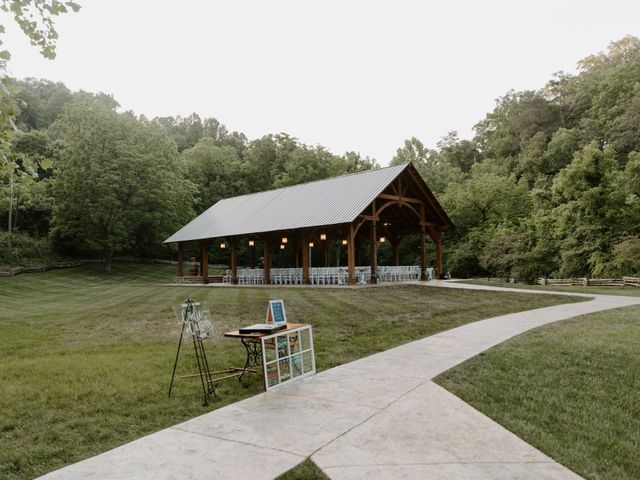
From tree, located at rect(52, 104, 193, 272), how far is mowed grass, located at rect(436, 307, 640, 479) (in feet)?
99.0

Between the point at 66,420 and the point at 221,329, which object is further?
the point at 221,329

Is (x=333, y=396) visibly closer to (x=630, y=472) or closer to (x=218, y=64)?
(x=630, y=472)

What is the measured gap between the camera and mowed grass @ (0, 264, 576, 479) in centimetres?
408

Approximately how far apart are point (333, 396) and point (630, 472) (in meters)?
2.72

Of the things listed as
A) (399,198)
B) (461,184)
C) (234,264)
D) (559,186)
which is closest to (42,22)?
(399,198)

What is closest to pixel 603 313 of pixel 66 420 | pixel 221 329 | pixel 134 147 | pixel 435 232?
pixel 221 329

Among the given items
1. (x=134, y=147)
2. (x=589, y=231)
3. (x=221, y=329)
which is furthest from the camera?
(x=134, y=147)

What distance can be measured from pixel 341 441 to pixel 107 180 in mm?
31812

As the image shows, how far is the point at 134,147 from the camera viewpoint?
107ft

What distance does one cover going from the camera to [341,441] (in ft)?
11.8

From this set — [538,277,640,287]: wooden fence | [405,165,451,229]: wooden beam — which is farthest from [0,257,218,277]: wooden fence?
[538,277,640,287]: wooden fence

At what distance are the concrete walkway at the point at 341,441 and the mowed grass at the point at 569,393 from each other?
258 millimetres

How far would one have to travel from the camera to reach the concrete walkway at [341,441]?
3104 mm

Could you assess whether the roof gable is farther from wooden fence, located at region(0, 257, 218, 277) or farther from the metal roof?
wooden fence, located at region(0, 257, 218, 277)
